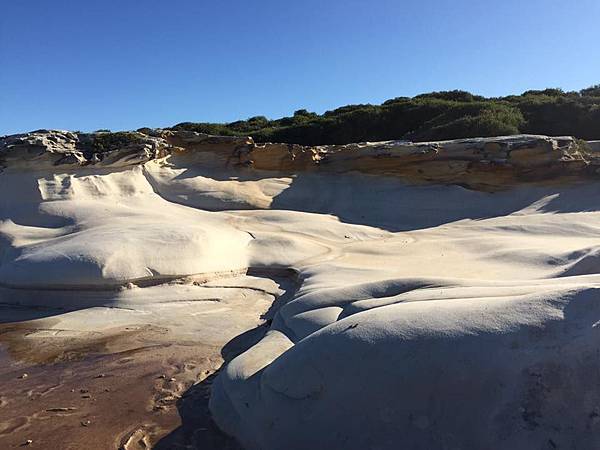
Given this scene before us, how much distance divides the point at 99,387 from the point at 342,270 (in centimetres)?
288

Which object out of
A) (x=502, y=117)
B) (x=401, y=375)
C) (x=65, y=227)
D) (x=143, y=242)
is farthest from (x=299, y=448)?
(x=502, y=117)

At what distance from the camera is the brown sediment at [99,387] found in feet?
10.8

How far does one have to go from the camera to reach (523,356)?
2527 mm

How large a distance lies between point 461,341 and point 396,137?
16.7 metres

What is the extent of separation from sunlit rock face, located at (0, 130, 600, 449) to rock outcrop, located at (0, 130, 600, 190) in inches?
1.4

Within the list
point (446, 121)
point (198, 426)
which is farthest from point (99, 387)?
point (446, 121)

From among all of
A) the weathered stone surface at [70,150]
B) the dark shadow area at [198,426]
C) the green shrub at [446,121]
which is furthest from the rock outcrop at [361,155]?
the dark shadow area at [198,426]

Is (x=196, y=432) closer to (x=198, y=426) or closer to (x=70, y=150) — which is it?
(x=198, y=426)

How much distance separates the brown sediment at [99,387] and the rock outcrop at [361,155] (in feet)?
14.6

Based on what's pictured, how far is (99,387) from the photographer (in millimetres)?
4008

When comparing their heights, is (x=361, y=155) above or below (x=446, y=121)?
below

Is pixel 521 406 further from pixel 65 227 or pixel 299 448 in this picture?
pixel 65 227

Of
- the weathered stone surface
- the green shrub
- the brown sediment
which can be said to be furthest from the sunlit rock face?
Answer: the green shrub

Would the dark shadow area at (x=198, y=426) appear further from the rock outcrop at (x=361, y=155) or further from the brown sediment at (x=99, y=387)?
the rock outcrop at (x=361, y=155)
